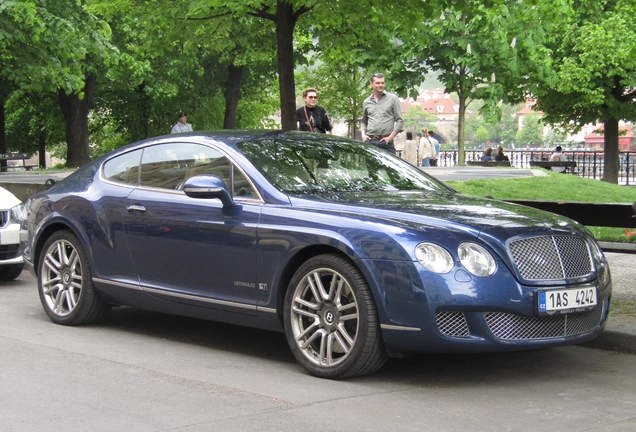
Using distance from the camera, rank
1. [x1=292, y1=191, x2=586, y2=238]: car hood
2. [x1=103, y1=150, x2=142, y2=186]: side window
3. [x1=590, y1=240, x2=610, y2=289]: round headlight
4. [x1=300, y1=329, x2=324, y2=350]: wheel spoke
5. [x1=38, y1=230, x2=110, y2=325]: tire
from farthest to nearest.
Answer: [x1=38, y1=230, x2=110, y2=325]: tire
[x1=103, y1=150, x2=142, y2=186]: side window
[x1=590, y1=240, x2=610, y2=289]: round headlight
[x1=300, y1=329, x2=324, y2=350]: wheel spoke
[x1=292, y1=191, x2=586, y2=238]: car hood

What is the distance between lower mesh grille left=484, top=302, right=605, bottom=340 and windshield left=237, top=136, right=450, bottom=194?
5.09 feet

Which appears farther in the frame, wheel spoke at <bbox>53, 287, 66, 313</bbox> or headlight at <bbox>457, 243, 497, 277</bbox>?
wheel spoke at <bbox>53, 287, 66, 313</bbox>

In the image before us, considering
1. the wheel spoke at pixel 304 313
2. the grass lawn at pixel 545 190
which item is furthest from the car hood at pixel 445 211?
the grass lawn at pixel 545 190

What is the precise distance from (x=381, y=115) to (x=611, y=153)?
3086 cm

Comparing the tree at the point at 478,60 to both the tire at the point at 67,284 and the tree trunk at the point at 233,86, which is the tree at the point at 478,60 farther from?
the tire at the point at 67,284

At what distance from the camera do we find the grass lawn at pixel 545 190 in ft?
54.6

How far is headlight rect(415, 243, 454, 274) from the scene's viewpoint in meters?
5.45

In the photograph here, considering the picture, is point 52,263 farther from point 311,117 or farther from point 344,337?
point 311,117

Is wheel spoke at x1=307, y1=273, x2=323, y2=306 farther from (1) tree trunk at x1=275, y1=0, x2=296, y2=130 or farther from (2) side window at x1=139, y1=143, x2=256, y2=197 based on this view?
(1) tree trunk at x1=275, y1=0, x2=296, y2=130

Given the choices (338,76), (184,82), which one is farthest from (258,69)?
(338,76)

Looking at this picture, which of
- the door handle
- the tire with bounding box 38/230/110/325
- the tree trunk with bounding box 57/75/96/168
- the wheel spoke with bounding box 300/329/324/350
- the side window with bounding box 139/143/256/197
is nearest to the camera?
the wheel spoke with bounding box 300/329/324/350

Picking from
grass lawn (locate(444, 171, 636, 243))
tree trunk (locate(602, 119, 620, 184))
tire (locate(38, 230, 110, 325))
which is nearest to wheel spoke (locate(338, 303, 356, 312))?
tire (locate(38, 230, 110, 325))

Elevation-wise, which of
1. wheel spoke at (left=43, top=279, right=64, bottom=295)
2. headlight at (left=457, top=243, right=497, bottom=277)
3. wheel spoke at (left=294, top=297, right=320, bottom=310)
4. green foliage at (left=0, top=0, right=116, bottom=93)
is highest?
green foliage at (left=0, top=0, right=116, bottom=93)

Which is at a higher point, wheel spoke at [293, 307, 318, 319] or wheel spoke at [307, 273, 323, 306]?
wheel spoke at [307, 273, 323, 306]
